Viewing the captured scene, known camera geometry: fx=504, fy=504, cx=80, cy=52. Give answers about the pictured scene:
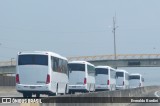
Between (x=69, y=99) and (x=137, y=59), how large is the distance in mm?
95542

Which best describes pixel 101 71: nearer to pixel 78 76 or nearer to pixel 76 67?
pixel 78 76

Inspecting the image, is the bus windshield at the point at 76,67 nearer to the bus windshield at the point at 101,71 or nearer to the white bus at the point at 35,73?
the bus windshield at the point at 101,71

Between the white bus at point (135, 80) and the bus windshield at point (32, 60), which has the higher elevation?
the bus windshield at point (32, 60)

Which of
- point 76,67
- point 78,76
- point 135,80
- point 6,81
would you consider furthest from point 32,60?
point 135,80

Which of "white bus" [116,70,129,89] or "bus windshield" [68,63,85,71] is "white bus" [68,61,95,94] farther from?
"white bus" [116,70,129,89]

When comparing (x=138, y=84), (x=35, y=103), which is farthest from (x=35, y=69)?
(x=138, y=84)

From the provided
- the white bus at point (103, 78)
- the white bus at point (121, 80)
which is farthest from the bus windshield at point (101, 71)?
the white bus at point (121, 80)

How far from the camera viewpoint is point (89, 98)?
69.6 ft

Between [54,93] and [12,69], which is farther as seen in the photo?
[12,69]

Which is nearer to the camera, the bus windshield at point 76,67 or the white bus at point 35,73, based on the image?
the white bus at point 35,73

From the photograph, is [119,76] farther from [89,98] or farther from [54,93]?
[89,98]

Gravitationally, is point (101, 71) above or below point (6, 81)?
above

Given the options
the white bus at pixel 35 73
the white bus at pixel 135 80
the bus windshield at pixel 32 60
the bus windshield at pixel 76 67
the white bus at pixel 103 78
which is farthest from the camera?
the white bus at pixel 135 80

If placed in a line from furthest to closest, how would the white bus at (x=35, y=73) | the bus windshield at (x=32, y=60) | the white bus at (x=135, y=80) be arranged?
the white bus at (x=135, y=80) < the bus windshield at (x=32, y=60) < the white bus at (x=35, y=73)
